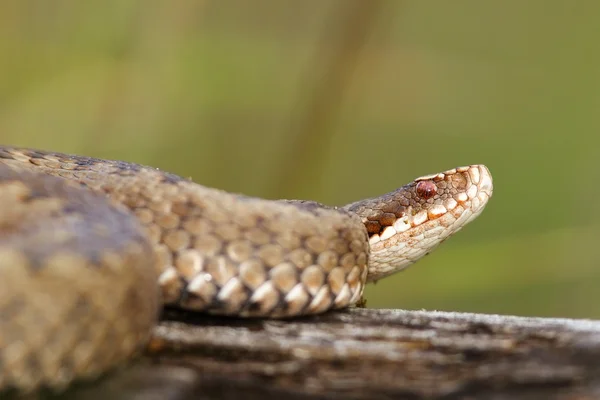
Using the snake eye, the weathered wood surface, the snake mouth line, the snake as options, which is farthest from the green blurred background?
the weathered wood surface

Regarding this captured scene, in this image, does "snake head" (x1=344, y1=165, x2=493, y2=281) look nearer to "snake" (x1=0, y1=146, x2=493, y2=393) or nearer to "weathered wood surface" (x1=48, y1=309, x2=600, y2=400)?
"snake" (x1=0, y1=146, x2=493, y2=393)

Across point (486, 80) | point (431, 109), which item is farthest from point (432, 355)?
point (486, 80)

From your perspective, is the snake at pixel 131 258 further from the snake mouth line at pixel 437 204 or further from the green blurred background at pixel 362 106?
the green blurred background at pixel 362 106

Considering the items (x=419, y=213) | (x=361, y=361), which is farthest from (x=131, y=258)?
(x=419, y=213)

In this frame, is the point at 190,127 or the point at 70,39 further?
the point at 190,127

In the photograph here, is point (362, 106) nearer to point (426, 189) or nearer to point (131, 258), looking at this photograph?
point (426, 189)

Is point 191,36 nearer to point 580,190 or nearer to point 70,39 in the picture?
point 70,39

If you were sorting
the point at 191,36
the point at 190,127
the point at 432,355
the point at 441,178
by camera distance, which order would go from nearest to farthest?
the point at 432,355 < the point at 441,178 < the point at 191,36 < the point at 190,127
